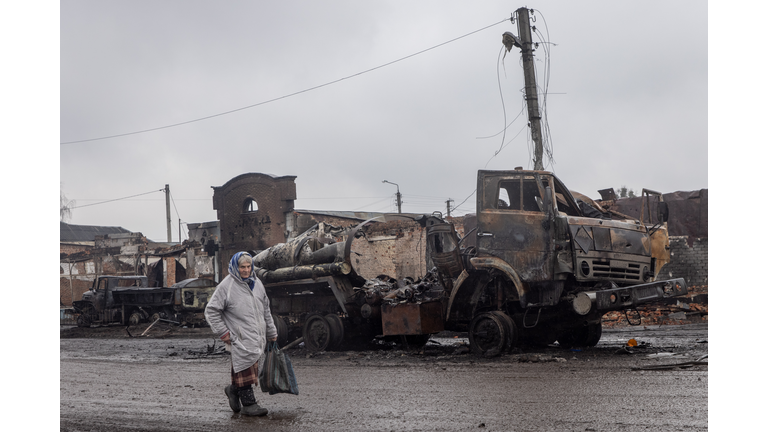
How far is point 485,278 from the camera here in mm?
10742

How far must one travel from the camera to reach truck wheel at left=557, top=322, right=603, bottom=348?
11.2 metres

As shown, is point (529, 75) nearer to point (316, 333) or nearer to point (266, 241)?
point (316, 333)

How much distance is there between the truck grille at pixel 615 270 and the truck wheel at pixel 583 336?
4.75 ft

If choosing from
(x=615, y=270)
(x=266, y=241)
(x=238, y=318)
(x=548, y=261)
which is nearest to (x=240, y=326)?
(x=238, y=318)

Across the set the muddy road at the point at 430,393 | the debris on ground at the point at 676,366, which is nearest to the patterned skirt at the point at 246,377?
the muddy road at the point at 430,393

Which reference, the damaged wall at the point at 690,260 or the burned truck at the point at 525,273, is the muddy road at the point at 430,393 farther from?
the damaged wall at the point at 690,260

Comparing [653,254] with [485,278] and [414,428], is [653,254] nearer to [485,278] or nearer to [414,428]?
[485,278]

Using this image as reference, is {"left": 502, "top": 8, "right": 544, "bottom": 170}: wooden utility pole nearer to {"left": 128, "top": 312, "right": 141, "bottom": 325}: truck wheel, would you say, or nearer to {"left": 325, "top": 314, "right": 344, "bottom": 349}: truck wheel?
{"left": 325, "top": 314, "right": 344, "bottom": 349}: truck wheel

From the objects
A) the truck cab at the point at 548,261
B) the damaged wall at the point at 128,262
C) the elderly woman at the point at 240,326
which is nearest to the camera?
the elderly woman at the point at 240,326

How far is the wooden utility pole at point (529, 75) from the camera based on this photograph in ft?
56.4

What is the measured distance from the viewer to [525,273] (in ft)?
32.7

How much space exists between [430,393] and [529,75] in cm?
1219

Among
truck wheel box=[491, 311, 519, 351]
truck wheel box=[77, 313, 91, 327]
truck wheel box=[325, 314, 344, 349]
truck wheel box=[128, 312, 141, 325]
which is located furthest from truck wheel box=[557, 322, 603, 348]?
truck wheel box=[77, 313, 91, 327]

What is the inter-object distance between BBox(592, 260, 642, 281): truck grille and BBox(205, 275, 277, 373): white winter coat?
542 cm
